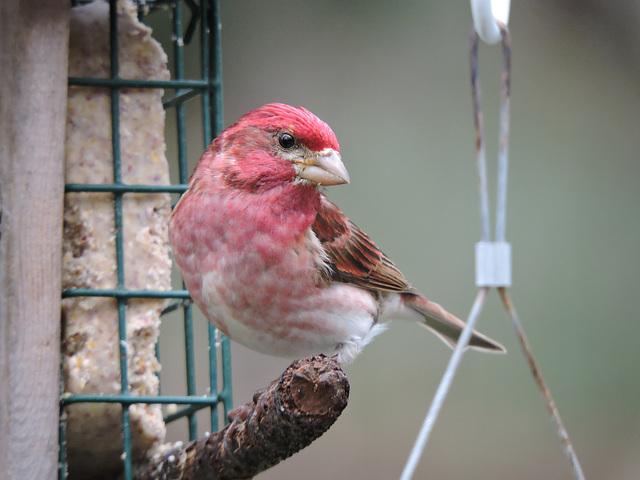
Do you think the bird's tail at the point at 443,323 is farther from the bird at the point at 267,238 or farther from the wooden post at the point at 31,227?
the wooden post at the point at 31,227

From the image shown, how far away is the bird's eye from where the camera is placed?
312cm

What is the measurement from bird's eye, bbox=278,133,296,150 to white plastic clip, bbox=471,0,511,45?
A: 100 centimetres

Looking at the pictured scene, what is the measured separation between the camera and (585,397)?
21.2ft

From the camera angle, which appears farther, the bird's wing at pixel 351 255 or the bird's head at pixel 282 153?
the bird's wing at pixel 351 255

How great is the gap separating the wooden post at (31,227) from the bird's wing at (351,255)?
0.97m

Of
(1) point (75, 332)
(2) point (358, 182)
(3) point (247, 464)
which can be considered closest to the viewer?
(3) point (247, 464)

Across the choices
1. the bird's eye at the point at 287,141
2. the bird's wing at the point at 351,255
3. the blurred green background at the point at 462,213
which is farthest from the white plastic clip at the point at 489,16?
the blurred green background at the point at 462,213

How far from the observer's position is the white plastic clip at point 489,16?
7.16 feet

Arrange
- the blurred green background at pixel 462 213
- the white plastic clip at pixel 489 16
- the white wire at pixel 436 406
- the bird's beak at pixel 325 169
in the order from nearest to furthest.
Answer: the white wire at pixel 436 406
the white plastic clip at pixel 489 16
the bird's beak at pixel 325 169
the blurred green background at pixel 462 213

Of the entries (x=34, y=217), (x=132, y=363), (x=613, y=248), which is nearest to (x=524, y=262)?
(x=613, y=248)

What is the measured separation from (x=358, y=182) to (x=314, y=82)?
811 mm

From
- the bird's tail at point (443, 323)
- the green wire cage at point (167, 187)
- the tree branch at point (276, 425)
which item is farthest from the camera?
the bird's tail at point (443, 323)

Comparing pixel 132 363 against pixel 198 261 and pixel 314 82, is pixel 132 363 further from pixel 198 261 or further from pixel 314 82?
pixel 314 82

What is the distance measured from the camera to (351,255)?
360cm
